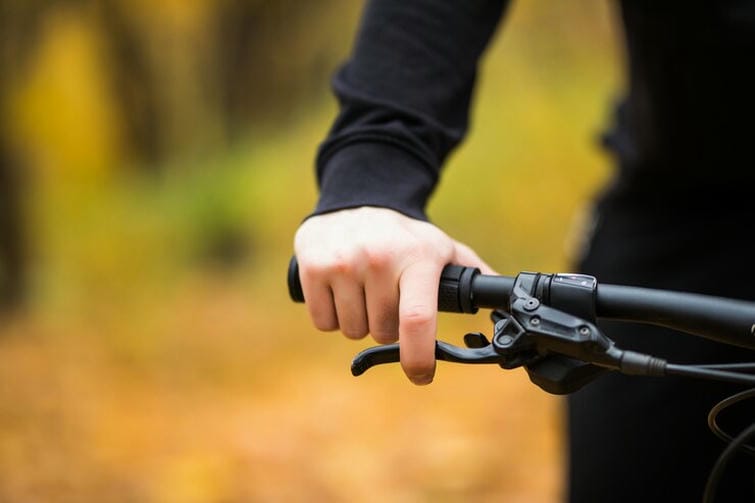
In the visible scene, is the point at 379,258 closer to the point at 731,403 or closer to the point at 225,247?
the point at 731,403

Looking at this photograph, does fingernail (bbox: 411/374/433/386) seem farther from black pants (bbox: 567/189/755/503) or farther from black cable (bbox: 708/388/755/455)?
black pants (bbox: 567/189/755/503)

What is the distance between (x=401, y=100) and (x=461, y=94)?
0.11 m

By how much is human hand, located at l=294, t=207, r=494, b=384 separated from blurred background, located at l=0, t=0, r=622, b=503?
218 cm

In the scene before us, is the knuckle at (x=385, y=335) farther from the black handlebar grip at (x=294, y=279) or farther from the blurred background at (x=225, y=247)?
the blurred background at (x=225, y=247)

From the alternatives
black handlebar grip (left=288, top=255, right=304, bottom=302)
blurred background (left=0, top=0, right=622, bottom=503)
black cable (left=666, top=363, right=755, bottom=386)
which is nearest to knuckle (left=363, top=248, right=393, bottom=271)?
black handlebar grip (left=288, top=255, right=304, bottom=302)

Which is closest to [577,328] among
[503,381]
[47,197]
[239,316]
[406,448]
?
[406,448]

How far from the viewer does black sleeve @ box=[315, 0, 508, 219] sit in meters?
1.03

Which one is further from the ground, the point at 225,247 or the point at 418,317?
the point at 418,317

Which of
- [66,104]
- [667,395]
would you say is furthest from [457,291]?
[66,104]

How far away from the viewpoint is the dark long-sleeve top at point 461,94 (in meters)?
1.04

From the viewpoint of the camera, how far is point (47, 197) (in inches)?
166

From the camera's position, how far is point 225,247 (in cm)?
452

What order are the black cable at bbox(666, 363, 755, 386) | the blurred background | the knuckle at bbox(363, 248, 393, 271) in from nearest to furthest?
the black cable at bbox(666, 363, 755, 386) → the knuckle at bbox(363, 248, 393, 271) → the blurred background

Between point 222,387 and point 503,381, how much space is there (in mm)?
1180
